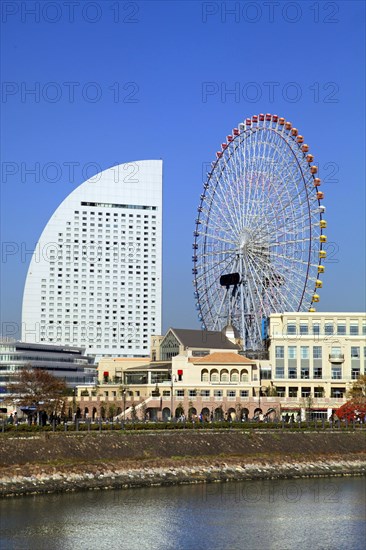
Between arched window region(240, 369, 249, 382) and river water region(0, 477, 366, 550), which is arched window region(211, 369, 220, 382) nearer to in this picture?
arched window region(240, 369, 249, 382)

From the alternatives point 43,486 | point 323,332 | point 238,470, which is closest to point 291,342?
point 323,332

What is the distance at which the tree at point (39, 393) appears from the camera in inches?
4156

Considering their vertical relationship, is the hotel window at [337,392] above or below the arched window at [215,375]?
below

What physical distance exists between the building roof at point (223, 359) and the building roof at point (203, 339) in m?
8.26

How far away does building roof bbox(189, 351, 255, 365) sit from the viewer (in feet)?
377

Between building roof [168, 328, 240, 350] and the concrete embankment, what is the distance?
130ft

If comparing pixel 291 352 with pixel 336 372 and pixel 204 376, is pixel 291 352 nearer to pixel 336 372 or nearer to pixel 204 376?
pixel 336 372

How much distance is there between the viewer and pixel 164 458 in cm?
7400

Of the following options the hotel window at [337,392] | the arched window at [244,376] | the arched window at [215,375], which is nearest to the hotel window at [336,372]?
the hotel window at [337,392]

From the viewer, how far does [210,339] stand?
12631 cm

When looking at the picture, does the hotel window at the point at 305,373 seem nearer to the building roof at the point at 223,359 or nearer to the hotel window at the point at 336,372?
the hotel window at the point at 336,372

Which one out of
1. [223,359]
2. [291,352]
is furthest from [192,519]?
[291,352]

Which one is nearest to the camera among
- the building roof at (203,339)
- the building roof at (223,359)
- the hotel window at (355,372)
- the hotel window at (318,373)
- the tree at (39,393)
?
the tree at (39,393)

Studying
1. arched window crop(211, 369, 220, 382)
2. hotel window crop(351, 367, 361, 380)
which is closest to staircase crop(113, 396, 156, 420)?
arched window crop(211, 369, 220, 382)
